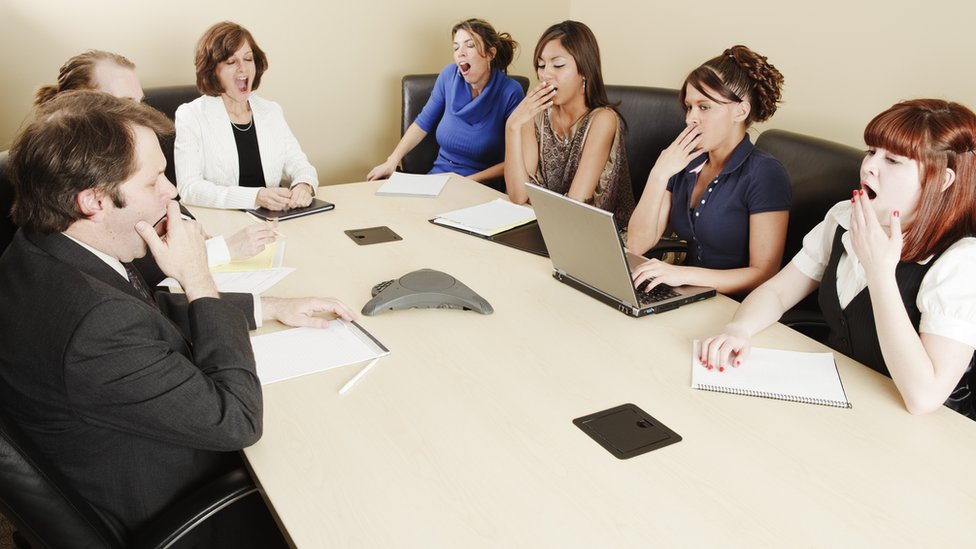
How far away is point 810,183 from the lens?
2.00 metres

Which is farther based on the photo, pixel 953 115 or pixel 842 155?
pixel 842 155

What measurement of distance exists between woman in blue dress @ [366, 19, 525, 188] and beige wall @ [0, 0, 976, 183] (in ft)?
1.88

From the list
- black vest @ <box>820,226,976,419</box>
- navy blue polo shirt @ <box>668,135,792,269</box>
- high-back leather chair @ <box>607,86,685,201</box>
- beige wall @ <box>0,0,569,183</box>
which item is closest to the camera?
black vest @ <box>820,226,976,419</box>

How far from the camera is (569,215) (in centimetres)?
159

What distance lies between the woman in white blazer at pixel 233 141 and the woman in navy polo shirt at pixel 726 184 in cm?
116

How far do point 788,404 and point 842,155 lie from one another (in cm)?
93

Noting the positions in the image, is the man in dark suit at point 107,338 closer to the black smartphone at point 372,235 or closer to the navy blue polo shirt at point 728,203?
the black smartphone at point 372,235

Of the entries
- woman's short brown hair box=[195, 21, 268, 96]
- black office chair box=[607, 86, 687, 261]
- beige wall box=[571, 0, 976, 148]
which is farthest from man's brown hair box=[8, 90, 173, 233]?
beige wall box=[571, 0, 976, 148]

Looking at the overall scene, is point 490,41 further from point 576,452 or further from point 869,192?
point 576,452

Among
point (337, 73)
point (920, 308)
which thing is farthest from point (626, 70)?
point (920, 308)

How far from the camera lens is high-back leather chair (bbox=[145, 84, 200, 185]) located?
9.12 ft

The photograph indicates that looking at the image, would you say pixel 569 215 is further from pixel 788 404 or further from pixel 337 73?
pixel 337 73

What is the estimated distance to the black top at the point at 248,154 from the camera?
2.65m

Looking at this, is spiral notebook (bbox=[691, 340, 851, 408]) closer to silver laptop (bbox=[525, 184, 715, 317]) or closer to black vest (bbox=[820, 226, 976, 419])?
black vest (bbox=[820, 226, 976, 419])
